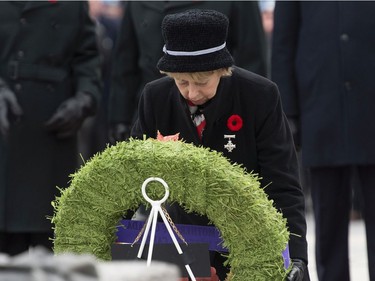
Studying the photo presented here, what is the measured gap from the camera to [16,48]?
5.83m

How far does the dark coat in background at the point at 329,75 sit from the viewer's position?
5.72 metres

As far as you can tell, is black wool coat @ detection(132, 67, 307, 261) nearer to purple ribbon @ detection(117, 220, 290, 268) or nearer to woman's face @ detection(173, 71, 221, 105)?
woman's face @ detection(173, 71, 221, 105)

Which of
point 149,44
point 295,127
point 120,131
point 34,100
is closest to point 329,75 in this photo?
point 295,127

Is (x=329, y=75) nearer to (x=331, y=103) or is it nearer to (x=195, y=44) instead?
(x=331, y=103)

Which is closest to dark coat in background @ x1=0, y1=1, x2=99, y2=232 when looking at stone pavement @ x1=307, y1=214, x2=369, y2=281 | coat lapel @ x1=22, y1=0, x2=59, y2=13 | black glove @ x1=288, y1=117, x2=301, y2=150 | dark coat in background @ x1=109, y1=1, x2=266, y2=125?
coat lapel @ x1=22, y1=0, x2=59, y2=13

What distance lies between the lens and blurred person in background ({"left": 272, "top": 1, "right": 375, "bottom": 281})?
5.72 metres

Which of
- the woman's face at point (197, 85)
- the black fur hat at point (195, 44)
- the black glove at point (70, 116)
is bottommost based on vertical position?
the black glove at point (70, 116)

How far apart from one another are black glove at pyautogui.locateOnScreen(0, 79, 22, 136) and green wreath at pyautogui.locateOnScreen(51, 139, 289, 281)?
1.95 m

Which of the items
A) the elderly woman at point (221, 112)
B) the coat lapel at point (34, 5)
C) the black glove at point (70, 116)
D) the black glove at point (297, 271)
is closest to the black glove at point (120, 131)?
the black glove at point (70, 116)

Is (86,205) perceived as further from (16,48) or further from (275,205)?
(16,48)

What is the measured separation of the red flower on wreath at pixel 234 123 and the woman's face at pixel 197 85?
0.15 meters

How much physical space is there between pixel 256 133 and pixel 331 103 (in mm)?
1703

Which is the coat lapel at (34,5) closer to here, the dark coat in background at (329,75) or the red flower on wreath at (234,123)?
the dark coat in background at (329,75)

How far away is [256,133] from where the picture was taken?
4.19 m
